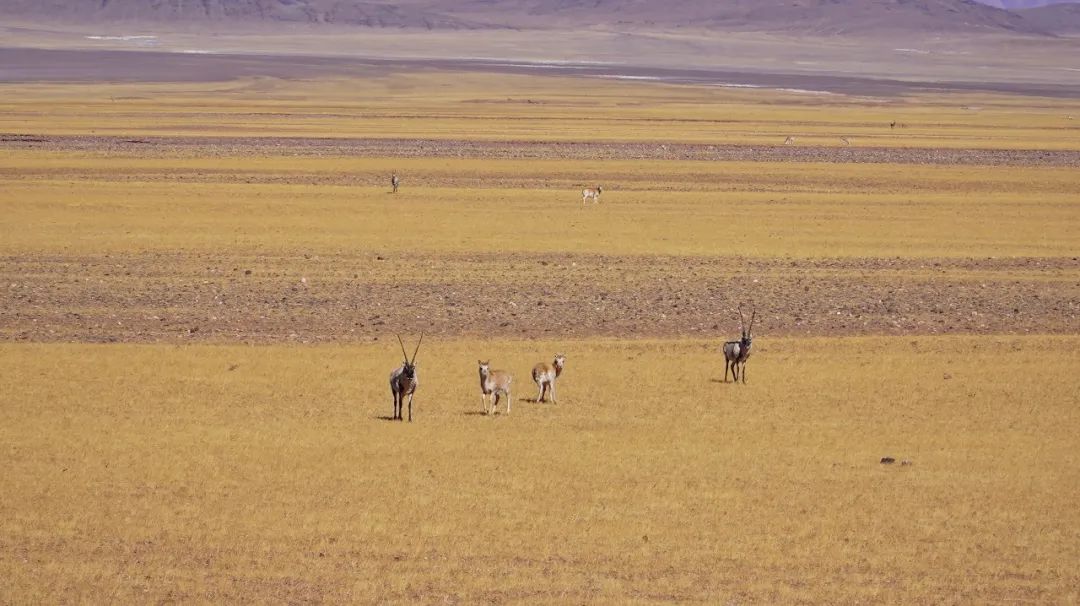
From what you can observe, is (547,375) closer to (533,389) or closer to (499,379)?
(499,379)

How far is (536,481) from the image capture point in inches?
479

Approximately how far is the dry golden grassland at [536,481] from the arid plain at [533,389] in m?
0.04

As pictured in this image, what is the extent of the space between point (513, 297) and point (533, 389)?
630cm

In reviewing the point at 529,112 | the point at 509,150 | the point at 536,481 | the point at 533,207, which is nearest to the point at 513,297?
the point at 536,481

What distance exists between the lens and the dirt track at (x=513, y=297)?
19969 millimetres

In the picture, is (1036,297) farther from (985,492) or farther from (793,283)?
(985,492)

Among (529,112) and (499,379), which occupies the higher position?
(529,112)

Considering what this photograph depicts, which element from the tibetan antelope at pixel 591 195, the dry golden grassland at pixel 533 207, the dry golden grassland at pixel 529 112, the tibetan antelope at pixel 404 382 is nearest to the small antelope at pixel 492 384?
the tibetan antelope at pixel 404 382

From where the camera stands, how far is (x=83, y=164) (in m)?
42.3

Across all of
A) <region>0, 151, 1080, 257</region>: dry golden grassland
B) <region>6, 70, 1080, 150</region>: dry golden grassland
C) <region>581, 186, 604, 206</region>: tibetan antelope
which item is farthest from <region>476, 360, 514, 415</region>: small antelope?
<region>6, 70, 1080, 150</region>: dry golden grassland

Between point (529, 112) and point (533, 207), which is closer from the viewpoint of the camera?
point (533, 207)

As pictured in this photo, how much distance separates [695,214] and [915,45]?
174825 mm

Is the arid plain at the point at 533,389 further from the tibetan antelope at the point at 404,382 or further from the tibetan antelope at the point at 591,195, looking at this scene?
the tibetan antelope at the point at 591,195

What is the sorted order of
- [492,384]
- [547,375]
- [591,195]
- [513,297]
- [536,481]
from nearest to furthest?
[536,481]
[492,384]
[547,375]
[513,297]
[591,195]
